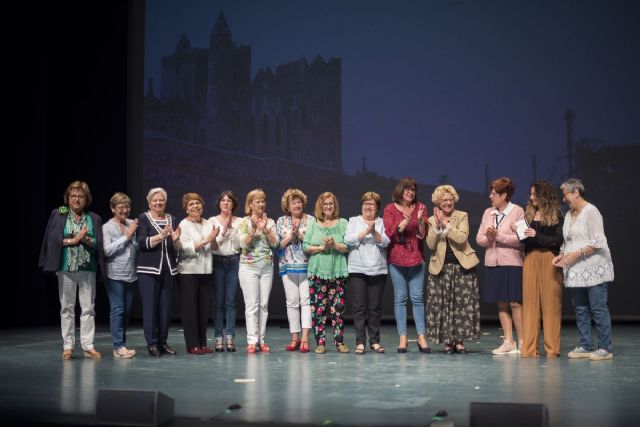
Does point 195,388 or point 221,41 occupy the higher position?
point 221,41

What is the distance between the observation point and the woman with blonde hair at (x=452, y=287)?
6691 mm

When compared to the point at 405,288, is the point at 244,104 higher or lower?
higher

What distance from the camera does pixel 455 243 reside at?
22.0 feet

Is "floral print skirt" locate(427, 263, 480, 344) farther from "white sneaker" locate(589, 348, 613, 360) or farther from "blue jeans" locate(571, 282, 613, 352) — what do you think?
"white sneaker" locate(589, 348, 613, 360)

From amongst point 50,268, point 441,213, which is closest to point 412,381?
point 441,213

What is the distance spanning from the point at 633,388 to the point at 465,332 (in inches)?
73.3

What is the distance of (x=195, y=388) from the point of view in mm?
5020

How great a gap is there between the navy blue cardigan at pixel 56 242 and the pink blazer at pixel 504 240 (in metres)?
2.92

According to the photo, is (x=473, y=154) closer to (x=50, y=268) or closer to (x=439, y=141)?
(x=439, y=141)

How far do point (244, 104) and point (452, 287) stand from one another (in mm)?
4520

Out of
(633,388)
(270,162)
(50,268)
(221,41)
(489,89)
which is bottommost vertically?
(633,388)

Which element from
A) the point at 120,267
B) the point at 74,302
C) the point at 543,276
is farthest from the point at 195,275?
the point at 543,276

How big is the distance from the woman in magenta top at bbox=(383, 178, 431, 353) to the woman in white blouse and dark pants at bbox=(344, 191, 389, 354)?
0.29 ft

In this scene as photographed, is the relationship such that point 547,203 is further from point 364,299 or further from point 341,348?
point 341,348
